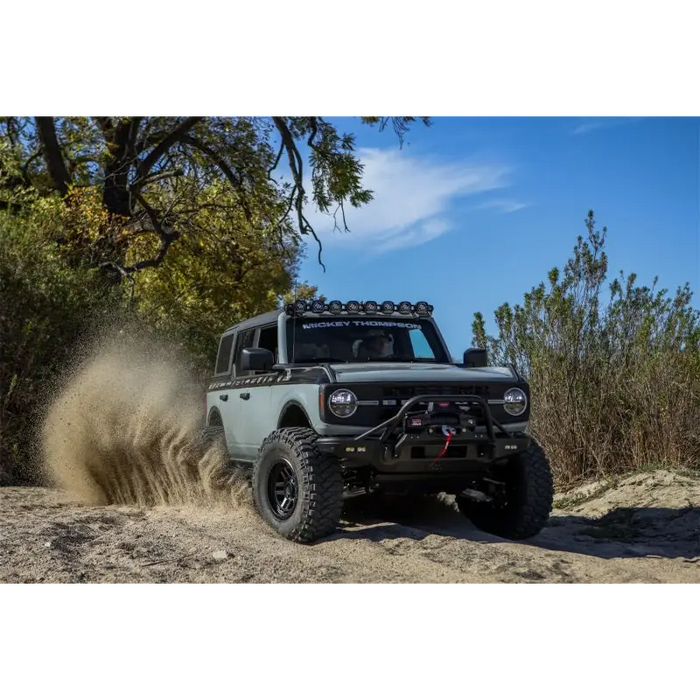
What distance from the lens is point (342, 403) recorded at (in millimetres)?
6777

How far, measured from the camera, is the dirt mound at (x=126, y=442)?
31.6ft

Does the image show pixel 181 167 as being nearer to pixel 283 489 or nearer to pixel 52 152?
pixel 52 152

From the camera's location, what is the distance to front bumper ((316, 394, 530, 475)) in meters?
6.61

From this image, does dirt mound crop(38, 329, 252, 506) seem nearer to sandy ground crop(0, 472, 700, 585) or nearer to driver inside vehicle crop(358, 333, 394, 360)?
sandy ground crop(0, 472, 700, 585)

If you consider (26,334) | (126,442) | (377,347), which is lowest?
(126,442)

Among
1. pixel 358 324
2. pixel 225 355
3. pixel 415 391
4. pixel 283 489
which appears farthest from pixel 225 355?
pixel 415 391

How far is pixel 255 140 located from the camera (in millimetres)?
20922

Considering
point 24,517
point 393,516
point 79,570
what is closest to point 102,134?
point 24,517

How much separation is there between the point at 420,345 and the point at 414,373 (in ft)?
5.01

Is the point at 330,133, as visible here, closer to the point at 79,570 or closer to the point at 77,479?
the point at 77,479

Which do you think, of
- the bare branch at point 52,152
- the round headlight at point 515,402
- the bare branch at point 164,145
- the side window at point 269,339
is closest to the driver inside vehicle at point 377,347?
the side window at point 269,339

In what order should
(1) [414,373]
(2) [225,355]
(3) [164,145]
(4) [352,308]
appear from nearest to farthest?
(1) [414,373], (4) [352,308], (2) [225,355], (3) [164,145]

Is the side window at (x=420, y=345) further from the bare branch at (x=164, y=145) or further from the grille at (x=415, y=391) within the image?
the bare branch at (x=164, y=145)
